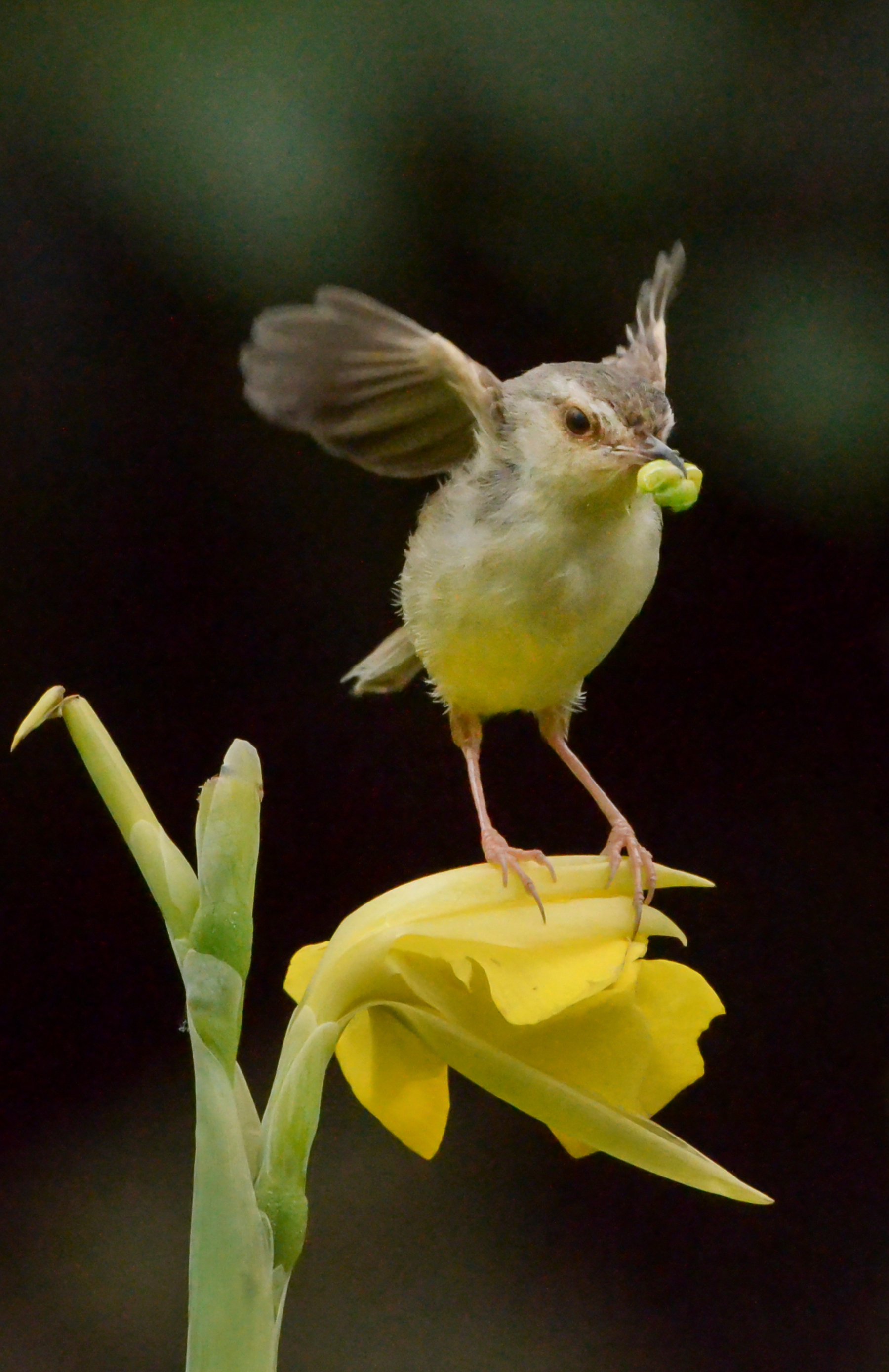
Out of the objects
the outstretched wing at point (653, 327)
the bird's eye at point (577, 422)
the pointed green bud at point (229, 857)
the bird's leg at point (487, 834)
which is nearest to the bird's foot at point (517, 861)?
the bird's leg at point (487, 834)

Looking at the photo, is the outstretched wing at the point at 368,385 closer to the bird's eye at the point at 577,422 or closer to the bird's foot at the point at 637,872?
the bird's eye at the point at 577,422

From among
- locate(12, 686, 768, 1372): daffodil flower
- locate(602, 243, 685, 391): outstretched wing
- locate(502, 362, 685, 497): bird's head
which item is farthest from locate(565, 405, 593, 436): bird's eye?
locate(12, 686, 768, 1372): daffodil flower

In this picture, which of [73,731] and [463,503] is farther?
[463,503]

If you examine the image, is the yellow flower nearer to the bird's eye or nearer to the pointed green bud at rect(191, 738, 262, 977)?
the pointed green bud at rect(191, 738, 262, 977)

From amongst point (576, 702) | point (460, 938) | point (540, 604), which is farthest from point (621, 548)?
point (460, 938)

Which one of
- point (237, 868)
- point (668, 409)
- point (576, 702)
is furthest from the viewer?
point (576, 702)

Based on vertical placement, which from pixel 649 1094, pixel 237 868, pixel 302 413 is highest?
pixel 302 413

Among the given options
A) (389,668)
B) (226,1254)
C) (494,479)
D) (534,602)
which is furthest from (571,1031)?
(389,668)

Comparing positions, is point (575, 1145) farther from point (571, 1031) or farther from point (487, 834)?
point (487, 834)

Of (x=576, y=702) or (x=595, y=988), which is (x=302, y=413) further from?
(x=595, y=988)
